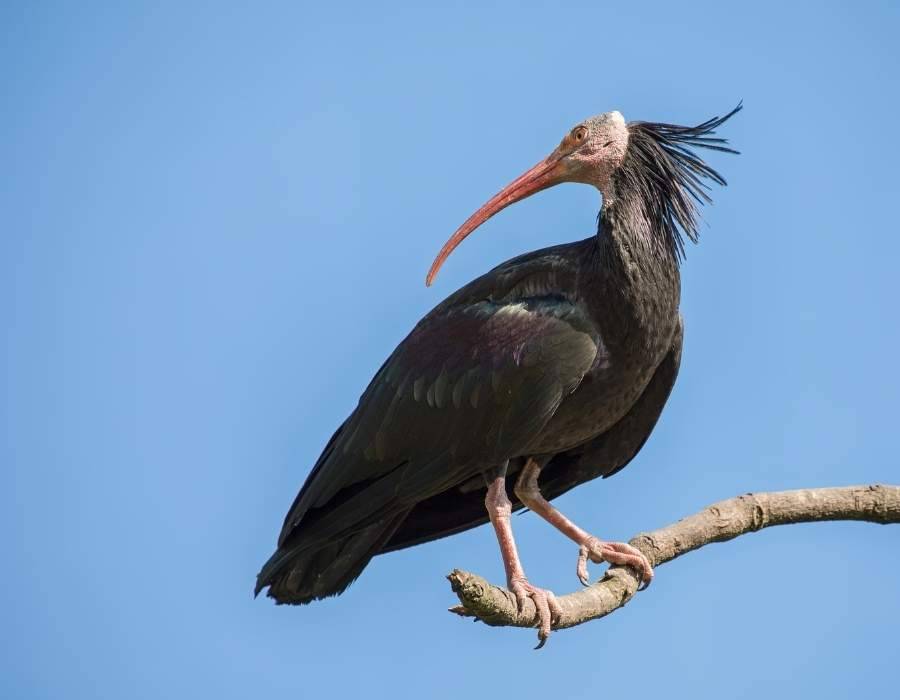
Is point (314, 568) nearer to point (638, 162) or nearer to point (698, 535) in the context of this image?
point (698, 535)

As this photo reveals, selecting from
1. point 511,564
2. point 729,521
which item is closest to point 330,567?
point 511,564

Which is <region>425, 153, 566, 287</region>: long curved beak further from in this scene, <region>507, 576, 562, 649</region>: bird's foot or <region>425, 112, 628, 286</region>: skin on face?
<region>507, 576, 562, 649</region>: bird's foot

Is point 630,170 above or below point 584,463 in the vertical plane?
above

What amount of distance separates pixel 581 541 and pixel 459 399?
1440 millimetres

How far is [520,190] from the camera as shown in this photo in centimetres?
1001

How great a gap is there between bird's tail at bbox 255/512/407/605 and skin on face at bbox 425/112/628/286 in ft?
5.89

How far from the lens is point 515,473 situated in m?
10.1

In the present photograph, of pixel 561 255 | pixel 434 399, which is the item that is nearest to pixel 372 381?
pixel 434 399

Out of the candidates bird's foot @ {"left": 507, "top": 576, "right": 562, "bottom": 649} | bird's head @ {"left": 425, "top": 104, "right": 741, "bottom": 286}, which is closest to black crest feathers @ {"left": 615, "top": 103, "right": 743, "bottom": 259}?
bird's head @ {"left": 425, "top": 104, "right": 741, "bottom": 286}

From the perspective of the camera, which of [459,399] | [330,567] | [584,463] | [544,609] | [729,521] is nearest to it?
[544,609]

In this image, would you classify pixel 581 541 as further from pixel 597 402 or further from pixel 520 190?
pixel 520 190

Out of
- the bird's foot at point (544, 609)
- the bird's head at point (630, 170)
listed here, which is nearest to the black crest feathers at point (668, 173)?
the bird's head at point (630, 170)

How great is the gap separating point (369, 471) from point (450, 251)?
5.71ft

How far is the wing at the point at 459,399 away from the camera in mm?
8812
